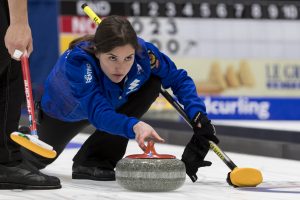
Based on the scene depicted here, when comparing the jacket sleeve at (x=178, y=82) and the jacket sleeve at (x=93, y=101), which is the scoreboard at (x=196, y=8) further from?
the jacket sleeve at (x=93, y=101)

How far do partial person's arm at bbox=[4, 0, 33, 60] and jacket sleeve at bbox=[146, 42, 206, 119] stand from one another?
0.65 meters

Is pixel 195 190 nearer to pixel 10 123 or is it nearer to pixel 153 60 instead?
pixel 153 60

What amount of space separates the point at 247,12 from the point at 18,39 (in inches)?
193

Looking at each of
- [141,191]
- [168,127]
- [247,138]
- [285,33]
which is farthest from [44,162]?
[285,33]

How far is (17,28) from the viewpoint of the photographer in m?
2.62

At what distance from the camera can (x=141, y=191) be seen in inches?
112

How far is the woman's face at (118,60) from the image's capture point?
9.50 ft

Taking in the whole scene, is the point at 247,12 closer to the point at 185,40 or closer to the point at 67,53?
the point at 185,40

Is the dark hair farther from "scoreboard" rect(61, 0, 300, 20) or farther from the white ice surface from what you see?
"scoreboard" rect(61, 0, 300, 20)

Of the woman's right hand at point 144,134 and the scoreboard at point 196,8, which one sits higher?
the woman's right hand at point 144,134

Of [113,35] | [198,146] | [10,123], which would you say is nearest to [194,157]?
[198,146]

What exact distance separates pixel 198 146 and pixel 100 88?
1.38 ft

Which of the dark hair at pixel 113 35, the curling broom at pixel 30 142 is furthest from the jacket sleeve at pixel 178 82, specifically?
the curling broom at pixel 30 142

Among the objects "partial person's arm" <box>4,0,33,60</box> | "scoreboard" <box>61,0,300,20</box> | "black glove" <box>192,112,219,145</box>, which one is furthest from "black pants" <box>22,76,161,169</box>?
"scoreboard" <box>61,0,300,20</box>
